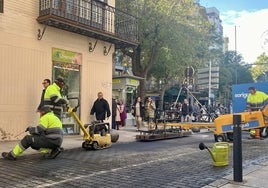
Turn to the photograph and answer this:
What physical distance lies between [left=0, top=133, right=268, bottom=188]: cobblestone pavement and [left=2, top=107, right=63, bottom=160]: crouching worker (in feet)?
0.64

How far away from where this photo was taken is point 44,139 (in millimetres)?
9492

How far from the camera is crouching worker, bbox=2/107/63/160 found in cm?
939

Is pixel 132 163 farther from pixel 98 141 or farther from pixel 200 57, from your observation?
pixel 200 57

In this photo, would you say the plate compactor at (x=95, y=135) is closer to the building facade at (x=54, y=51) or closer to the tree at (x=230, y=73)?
the building facade at (x=54, y=51)

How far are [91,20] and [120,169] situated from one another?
9.00m

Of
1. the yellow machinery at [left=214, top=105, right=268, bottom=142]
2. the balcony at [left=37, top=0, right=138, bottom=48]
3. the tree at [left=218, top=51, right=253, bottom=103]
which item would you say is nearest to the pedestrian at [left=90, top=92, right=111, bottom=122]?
the balcony at [left=37, top=0, right=138, bottom=48]

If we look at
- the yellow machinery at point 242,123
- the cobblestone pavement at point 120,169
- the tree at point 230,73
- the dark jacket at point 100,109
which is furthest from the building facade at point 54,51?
the tree at point 230,73

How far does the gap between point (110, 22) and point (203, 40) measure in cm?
1413

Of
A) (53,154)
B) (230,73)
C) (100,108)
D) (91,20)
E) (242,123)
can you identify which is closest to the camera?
(53,154)

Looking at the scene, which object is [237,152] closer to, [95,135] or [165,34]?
[95,135]

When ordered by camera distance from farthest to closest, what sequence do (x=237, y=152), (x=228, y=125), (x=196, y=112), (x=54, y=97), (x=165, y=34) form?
(x=196, y=112) → (x=165, y=34) → (x=228, y=125) → (x=54, y=97) → (x=237, y=152)

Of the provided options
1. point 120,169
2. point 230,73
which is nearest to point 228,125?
point 120,169

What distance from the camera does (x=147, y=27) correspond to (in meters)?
24.9

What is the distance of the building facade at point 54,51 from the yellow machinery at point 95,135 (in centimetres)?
292
